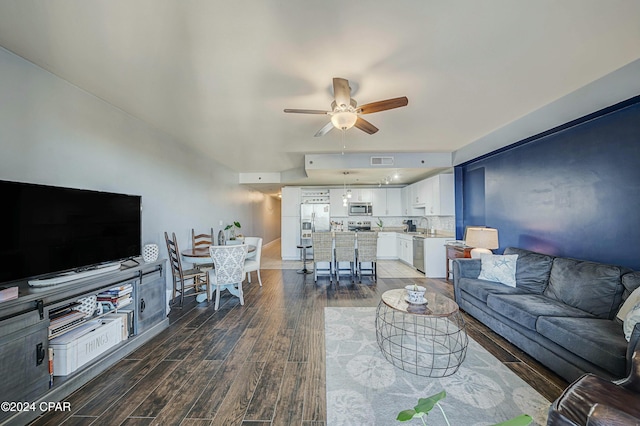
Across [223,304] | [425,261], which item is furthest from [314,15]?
[425,261]

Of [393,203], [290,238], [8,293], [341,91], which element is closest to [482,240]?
[341,91]

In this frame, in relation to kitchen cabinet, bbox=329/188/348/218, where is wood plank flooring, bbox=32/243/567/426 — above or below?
below

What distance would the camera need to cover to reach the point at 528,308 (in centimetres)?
236

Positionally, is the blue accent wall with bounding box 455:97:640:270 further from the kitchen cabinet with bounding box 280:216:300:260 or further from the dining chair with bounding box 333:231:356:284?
the kitchen cabinet with bounding box 280:216:300:260

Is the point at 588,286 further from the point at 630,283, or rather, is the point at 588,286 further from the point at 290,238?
the point at 290,238

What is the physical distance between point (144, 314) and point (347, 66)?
3232mm

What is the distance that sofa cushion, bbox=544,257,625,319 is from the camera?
2.17 m

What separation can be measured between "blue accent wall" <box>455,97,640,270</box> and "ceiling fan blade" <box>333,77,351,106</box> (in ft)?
8.81

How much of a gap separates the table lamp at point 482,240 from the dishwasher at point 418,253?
1.55 metres

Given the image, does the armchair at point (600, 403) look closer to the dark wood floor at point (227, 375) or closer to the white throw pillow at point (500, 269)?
the dark wood floor at point (227, 375)

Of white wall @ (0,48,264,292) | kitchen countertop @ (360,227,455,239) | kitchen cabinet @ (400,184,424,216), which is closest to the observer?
white wall @ (0,48,264,292)

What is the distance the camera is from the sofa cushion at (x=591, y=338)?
5.37ft

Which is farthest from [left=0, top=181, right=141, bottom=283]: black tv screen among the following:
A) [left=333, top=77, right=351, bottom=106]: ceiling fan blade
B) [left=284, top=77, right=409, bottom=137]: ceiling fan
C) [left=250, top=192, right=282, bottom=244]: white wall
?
[left=250, top=192, right=282, bottom=244]: white wall

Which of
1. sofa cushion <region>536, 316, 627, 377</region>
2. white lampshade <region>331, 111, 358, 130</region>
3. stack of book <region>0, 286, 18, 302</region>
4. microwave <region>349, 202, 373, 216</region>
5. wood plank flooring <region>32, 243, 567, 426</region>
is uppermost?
white lampshade <region>331, 111, 358, 130</region>
